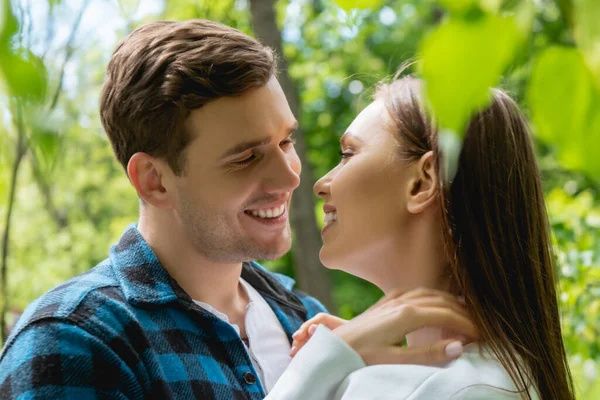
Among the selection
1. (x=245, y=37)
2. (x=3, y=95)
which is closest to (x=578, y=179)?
(x=245, y=37)

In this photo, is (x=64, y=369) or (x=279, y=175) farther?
(x=279, y=175)

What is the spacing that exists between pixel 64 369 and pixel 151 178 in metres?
0.75

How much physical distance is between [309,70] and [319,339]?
8.17m

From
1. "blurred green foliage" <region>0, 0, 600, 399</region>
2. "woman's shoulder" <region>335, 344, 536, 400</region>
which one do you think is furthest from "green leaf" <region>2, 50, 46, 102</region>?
"woman's shoulder" <region>335, 344, 536, 400</region>

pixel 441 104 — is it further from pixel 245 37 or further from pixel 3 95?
pixel 245 37

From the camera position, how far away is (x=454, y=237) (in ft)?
5.74

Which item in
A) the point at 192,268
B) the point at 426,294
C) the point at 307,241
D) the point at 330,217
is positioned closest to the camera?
the point at 426,294

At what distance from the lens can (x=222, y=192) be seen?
7.36 ft

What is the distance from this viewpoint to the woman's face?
1.81 m

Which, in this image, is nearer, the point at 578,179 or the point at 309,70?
the point at 578,179

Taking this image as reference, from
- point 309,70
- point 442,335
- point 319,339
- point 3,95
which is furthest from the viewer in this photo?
point 309,70

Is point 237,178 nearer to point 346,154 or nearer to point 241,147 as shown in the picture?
point 241,147

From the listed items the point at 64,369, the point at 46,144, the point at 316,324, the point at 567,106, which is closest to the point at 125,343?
Answer: the point at 64,369

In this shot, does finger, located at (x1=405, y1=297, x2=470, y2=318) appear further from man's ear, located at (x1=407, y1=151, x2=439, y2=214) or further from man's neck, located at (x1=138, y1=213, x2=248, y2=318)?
man's neck, located at (x1=138, y1=213, x2=248, y2=318)
